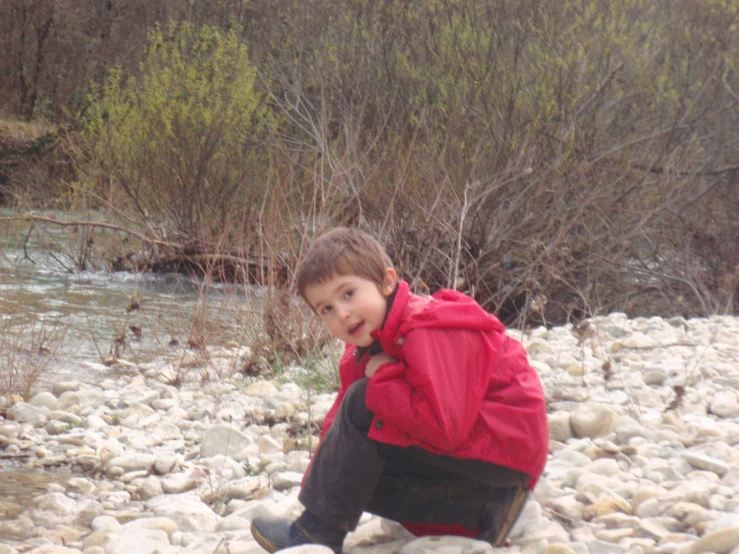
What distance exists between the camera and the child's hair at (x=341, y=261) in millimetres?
2357

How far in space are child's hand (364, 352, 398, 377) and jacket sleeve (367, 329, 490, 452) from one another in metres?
0.04

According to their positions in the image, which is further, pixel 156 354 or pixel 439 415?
pixel 156 354

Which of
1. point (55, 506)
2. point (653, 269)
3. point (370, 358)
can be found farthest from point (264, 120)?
point (370, 358)

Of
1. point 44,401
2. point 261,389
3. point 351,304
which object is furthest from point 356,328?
point 44,401

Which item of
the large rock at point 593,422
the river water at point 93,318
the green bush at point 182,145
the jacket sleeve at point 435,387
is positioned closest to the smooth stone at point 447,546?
the jacket sleeve at point 435,387

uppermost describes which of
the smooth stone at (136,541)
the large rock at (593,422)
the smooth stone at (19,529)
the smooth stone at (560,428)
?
the large rock at (593,422)

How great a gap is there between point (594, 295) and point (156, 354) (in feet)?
16.8

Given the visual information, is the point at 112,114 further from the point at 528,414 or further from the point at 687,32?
the point at 528,414

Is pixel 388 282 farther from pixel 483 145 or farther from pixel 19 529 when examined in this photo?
pixel 483 145

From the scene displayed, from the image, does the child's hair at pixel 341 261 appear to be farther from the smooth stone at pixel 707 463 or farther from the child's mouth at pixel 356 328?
the smooth stone at pixel 707 463

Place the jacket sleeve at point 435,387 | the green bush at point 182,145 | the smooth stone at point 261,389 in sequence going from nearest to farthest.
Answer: the jacket sleeve at point 435,387
the smooth stone at point 261,389
the green bush at point 182,145

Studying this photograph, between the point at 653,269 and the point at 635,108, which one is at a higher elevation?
the point at 635,108

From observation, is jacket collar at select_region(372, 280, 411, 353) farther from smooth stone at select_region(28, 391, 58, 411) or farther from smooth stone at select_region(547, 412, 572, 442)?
smooth stone at select_region(28, 391, 58, 411)

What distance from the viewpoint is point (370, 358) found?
94.3 inches
